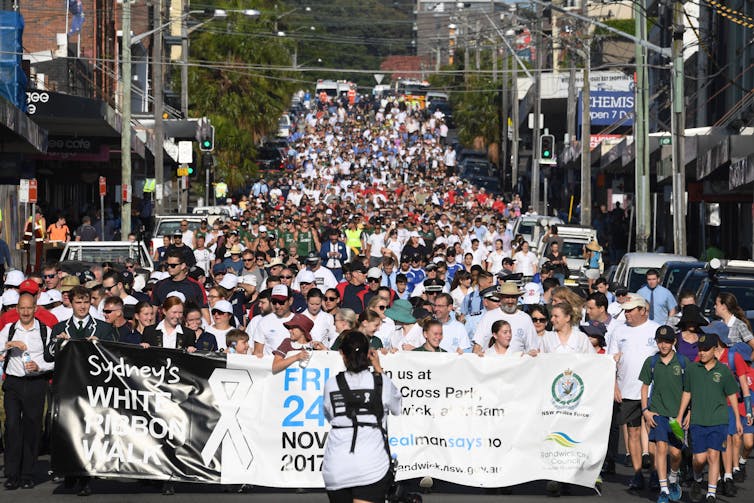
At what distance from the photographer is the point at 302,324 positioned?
14.3 metres

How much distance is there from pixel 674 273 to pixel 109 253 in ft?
32.9

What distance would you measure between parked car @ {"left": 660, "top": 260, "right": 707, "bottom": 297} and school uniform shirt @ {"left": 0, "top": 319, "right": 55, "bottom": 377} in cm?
1087

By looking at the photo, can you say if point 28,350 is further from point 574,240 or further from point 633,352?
point 574,240

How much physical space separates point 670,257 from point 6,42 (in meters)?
21.7

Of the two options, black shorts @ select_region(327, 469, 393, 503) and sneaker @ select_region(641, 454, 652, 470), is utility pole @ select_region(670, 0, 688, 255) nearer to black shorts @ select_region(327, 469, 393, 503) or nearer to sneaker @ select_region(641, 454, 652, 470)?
sneaker @ select_region(641, 454, 652, 470)

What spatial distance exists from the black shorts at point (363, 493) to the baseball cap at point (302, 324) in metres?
5.20

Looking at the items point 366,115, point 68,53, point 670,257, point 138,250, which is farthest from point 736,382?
point 366,115

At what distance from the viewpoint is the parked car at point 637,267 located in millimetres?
23438

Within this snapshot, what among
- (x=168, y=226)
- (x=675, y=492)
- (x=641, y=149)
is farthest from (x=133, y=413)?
(x=168, y=226)

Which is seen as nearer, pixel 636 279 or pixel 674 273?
pixel 674 273

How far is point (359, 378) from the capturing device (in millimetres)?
9047

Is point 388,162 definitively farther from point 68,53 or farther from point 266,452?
point 266,452

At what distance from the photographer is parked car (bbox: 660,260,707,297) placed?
21.8 meters

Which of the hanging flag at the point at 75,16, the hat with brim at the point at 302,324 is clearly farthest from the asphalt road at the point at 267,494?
the hanging flag at the point at 75,16
